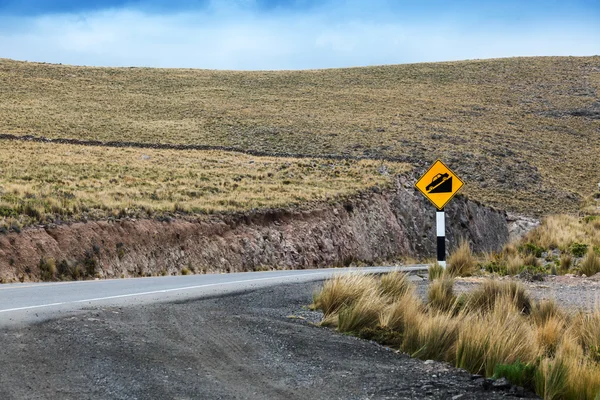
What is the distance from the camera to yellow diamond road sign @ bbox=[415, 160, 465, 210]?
60.9 feet

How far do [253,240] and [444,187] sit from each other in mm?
10345

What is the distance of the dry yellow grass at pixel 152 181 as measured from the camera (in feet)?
80.4

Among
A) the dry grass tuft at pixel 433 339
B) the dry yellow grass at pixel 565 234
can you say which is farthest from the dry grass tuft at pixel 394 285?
the dry yellow grass at pixel 565 234

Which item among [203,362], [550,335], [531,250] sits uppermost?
[203,362]

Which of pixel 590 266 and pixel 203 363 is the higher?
pixel 203 363

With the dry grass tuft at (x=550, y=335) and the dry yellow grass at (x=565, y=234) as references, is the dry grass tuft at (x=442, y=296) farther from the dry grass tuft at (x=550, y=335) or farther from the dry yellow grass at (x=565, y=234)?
the dry yellow grass at (x=565, y=234)

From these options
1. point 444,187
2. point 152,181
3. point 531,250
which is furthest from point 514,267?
point 152,181

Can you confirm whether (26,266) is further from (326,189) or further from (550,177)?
(550,177)

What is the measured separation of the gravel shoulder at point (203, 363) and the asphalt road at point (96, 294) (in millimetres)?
671

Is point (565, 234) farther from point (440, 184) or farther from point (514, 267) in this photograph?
point (440, 184)

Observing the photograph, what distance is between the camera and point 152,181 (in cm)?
3534

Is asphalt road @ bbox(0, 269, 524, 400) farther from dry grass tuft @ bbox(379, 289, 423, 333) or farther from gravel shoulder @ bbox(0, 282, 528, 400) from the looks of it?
dry grass tuft @ bbox(379, 289, 423, 333)

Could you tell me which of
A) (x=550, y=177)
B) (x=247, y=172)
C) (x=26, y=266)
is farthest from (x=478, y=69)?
(x=26, y=266)

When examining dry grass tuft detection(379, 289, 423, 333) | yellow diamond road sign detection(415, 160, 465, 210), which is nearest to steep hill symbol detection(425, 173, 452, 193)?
yellow diamond road sign detection(415, 160, 465, 210)
